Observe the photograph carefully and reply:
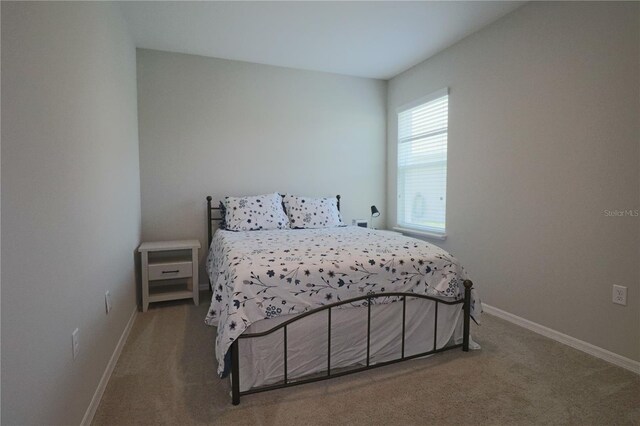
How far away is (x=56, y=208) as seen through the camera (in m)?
1.21

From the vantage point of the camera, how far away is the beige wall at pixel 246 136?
324 centimetres

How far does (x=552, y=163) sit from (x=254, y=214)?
244 cm

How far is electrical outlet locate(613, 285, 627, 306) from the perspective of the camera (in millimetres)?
1938

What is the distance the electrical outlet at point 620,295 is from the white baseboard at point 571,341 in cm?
32

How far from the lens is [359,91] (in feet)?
13.2

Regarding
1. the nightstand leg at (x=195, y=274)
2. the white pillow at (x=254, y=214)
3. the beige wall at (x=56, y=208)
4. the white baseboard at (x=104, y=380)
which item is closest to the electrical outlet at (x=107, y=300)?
the beige wall at (x=56, y=208)

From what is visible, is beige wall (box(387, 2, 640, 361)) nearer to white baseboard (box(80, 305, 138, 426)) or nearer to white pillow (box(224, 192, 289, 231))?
white pillow (box(224, 192, 289, 231))

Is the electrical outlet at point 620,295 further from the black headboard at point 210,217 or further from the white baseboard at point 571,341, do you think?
the black headboard at point 210,217

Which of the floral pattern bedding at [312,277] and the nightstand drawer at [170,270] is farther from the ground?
the floral pattern bedding at [312,277]

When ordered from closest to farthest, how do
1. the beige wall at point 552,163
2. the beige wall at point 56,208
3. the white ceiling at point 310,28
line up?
the beige wall at point 56,208 < the beige wall at point 552,163 < the white ceiling at point 310,28

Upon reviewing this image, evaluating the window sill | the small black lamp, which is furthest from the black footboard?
the small black lamp

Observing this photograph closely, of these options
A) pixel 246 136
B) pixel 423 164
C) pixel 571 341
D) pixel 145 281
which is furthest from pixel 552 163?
pixel 145 281

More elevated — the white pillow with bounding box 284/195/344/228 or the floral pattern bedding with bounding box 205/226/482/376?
the white pillow with bounding box 284/195/344/228

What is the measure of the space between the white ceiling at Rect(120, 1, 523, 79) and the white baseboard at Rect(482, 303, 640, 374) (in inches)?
94.1
